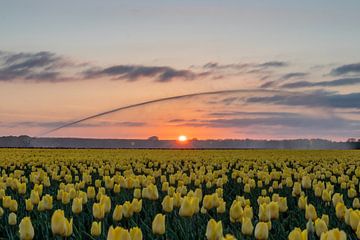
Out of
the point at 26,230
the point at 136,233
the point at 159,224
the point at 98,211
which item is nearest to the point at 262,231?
the point at 159,224

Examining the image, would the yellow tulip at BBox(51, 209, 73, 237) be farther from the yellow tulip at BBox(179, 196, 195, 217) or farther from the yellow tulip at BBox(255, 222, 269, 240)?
the yellow tulip at BBox(255, 222, 269, 240)

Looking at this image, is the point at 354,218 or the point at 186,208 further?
the point at 186,208

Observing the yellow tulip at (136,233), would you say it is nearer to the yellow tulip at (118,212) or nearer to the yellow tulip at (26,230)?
the yellow tulip at (26,230)

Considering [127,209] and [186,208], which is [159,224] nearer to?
[186,208]

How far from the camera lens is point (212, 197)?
6.82 m

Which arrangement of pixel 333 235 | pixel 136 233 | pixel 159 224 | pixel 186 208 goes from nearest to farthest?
pixel 333 235
pixel 136 233
pixel 159 224
pixel 186 208

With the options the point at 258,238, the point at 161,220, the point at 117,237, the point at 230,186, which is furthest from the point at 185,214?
the point at 230,186

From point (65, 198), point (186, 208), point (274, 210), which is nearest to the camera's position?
point (186, 208)

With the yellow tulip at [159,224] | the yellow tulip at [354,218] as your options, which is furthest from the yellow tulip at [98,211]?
the yellow tulip at [354,218]

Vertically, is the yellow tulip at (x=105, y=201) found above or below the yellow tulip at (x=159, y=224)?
above

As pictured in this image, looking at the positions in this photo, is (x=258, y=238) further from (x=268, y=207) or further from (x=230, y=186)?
(x=230, y=186)

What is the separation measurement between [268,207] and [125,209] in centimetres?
162

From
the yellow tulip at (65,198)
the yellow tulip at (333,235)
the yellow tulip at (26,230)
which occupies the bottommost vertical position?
the yellow tulip at (26,230)

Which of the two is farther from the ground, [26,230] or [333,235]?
[333,235]
